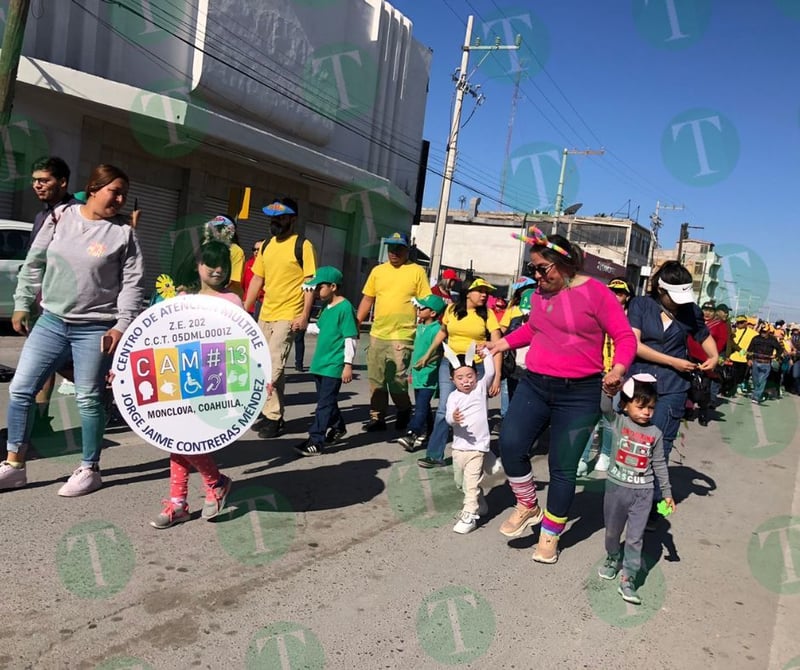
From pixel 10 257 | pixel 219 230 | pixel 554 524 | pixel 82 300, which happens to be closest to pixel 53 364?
pixel 82 300

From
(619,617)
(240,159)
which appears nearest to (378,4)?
(240,159)

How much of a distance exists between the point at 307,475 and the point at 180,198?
15119 mm

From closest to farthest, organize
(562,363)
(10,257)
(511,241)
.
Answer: (562,363), (10,257), (511,241)

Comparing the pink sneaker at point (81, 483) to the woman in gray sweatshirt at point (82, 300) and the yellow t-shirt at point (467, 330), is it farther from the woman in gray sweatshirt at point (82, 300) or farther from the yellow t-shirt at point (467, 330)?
the yellow t-shirt at point (467, 330)

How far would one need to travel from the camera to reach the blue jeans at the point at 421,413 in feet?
21.0

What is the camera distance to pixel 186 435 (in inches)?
147

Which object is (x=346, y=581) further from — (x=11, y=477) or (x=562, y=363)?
(x=11, y=477)

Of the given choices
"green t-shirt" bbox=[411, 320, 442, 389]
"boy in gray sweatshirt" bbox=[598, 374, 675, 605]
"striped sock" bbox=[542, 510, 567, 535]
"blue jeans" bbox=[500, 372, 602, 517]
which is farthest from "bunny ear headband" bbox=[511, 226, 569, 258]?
"green t-shirt" bbox=[411, 320, 442, 389]

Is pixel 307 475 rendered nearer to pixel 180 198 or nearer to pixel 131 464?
pixel 131 464

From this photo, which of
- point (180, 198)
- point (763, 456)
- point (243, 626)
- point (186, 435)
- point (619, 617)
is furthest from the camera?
point (180, 198)

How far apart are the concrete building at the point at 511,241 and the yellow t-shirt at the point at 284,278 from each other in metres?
35.6

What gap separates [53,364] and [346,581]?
6.92ft

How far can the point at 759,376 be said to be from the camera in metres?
15.2

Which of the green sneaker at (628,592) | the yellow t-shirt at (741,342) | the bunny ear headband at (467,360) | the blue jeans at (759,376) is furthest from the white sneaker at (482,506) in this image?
the blue jeans at (759,376)
